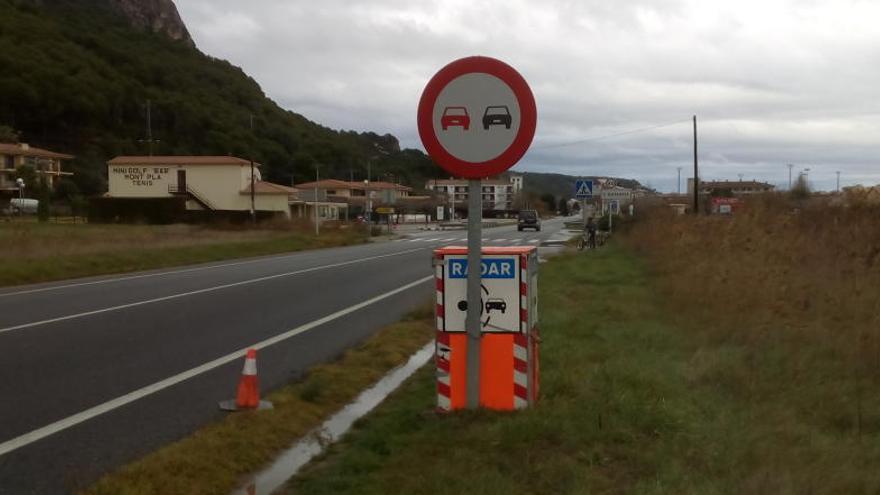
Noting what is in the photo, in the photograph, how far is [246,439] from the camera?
646 cm

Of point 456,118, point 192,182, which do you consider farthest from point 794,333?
point 192,182

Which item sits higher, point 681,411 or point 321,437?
point 681,411

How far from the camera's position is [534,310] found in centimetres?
690

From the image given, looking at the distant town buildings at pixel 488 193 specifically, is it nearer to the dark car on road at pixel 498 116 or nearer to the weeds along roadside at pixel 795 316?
the weeds along roadside at pixel 795 316

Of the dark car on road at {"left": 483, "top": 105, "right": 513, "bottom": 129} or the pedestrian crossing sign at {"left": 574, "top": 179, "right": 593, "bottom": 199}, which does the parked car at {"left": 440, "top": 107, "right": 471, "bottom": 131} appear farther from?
the pedestrian crossing sign at {"left": 574, "top": 179, "right": 593, "bottom": 199}

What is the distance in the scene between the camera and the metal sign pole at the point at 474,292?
242 inches

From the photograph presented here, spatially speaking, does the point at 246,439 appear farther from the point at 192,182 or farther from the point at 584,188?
the point at 192,182

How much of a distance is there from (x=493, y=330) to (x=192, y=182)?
240ft

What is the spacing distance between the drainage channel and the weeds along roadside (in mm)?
2949

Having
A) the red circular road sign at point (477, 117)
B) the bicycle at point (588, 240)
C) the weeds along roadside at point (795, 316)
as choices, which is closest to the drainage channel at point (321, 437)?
the red circular road sign at point (477, 117)

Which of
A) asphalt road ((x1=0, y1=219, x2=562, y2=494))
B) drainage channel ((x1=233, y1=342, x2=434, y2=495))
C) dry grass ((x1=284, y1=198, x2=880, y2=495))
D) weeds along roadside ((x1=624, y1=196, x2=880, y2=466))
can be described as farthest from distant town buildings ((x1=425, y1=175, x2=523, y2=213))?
drainage channel ((x1=233, y1=342, x2=434, y2=495))

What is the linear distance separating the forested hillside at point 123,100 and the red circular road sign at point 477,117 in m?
98.4

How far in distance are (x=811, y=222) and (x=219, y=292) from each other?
39.5ft

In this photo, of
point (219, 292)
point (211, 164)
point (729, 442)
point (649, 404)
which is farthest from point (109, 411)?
point (211, 164)
